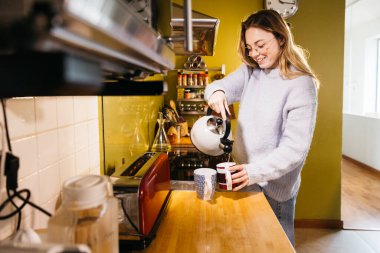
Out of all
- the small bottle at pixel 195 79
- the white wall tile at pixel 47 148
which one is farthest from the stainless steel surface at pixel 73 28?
the small bottle at pixel 195 79

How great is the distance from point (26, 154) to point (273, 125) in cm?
105

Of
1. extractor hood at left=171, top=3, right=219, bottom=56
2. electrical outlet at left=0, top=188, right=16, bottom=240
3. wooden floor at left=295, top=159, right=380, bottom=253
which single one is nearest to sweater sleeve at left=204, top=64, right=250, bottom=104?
extractor hood at left=171, top=3, right=219, bottom=56

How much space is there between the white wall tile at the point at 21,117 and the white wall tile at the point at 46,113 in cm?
2

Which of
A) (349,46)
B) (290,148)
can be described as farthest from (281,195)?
(349,46)

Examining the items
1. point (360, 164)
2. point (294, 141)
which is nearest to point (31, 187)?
point (294, 141)

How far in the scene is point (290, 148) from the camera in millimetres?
A: 1347

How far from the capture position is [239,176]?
127 centimetres

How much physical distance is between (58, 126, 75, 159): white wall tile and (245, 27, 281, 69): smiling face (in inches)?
36.2

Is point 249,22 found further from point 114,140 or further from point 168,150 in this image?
point 168,150

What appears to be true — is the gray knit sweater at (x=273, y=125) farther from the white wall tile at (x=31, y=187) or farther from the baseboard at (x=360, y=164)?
the baseboard at (x=360, y=164)

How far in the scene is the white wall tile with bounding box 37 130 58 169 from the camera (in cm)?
85

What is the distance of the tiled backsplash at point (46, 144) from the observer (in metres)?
0.76

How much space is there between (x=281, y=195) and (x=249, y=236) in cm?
61

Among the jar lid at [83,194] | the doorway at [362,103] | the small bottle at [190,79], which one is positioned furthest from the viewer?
the doorway at [362,103]
